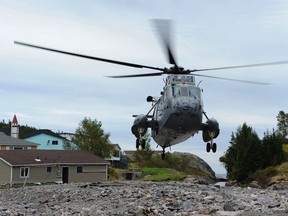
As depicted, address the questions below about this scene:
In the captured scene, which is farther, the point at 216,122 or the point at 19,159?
the point at 19,159

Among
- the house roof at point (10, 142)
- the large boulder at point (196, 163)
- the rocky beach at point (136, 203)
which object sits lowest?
the rocky beach at point (136, 203)

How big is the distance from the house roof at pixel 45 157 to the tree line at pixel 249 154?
53.3ft

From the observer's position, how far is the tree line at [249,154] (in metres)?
60.0

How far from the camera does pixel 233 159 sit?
6625 centimetres

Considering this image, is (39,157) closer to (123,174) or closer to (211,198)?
(123,174)

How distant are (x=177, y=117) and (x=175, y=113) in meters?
0.21

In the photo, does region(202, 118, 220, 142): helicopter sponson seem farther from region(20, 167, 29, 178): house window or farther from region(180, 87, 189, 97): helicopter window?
region(20, 167, 29, 178): house window

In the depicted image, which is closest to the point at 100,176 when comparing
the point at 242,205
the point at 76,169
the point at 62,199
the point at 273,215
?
the point at 76,169

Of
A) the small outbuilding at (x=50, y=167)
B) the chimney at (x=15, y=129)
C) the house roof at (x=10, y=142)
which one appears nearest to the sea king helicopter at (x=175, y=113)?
the small outbuilding at (x=50, y=167)

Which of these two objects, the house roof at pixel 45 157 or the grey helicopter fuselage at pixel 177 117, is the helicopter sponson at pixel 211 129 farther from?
the house roof at pixel 45 157

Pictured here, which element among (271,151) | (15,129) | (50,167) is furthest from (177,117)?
(15,129)

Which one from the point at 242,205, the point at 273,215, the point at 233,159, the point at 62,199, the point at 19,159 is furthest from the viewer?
the point at 233,159

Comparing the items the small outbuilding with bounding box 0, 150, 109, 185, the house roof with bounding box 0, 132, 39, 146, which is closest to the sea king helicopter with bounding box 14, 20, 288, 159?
the small outbuilding with bounding box 0, 150, 109, 185

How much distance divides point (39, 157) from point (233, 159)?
24.8m
